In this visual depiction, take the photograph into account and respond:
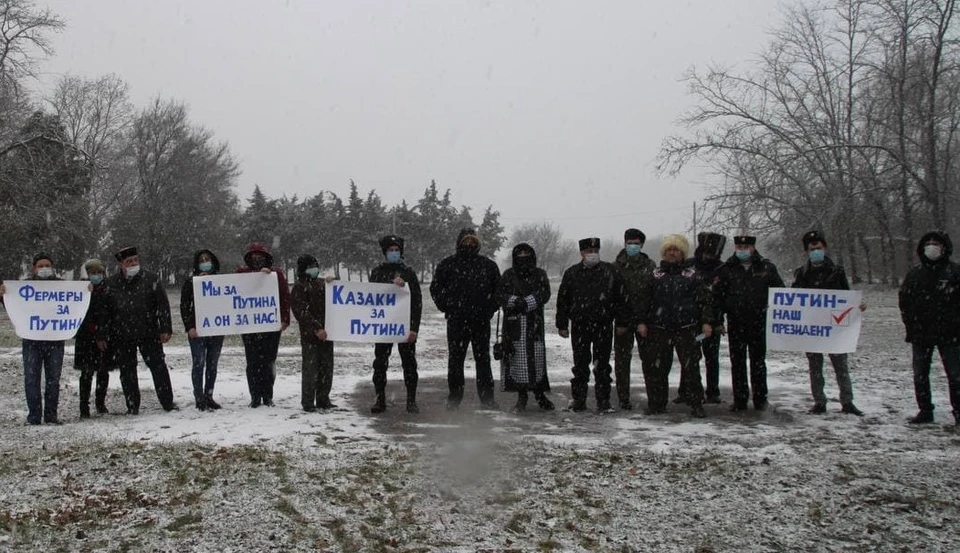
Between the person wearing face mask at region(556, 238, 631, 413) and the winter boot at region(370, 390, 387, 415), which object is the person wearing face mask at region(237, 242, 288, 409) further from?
the person wearing face mask at region(556, 238, 631, 413)

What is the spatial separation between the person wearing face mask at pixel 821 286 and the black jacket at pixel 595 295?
215 cm

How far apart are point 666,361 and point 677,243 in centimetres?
130

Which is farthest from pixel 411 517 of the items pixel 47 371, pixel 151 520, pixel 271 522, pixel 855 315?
pixel 855 315

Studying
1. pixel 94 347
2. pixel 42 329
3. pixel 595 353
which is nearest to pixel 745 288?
pixel 595 353

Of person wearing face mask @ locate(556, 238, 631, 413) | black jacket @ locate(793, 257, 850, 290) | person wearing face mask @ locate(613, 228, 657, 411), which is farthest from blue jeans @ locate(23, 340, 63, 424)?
black jacket @ locate(793, 257, 850, 290)

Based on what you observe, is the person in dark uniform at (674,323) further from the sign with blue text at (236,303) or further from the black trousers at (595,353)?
the sign with blue text at (236,303)

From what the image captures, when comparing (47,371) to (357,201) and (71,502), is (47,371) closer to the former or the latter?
(71,502)

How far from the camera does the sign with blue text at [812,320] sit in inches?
328

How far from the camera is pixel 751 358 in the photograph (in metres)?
8.36

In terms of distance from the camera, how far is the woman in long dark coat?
8.24 m

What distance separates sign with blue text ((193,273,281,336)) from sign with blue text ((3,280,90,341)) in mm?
1196

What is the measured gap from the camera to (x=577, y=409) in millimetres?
8320

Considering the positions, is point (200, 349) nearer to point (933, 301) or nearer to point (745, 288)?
point (745, 288)

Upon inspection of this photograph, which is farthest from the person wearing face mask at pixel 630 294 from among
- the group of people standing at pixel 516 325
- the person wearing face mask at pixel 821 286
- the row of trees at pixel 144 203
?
the row of trees at pixel 144 203
